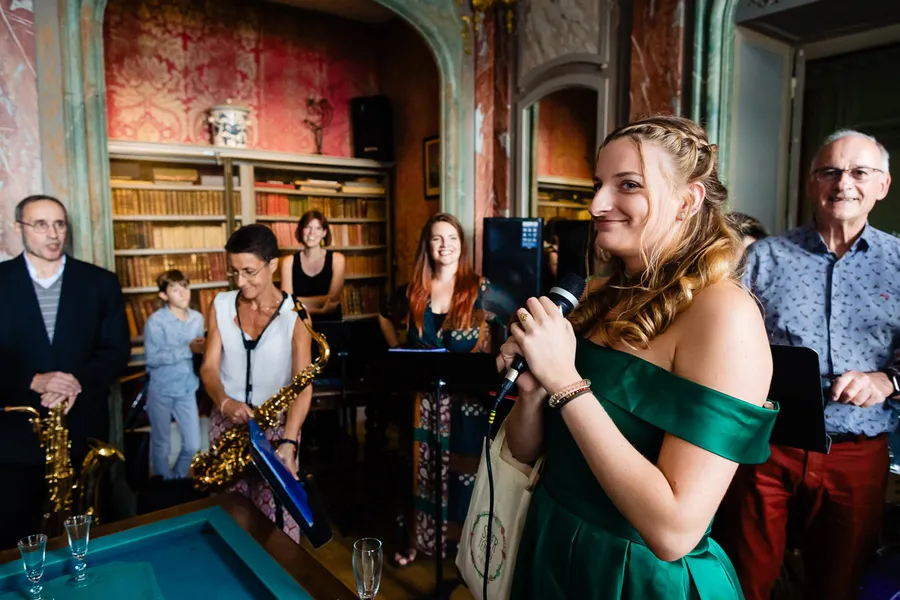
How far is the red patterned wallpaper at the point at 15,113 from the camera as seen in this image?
2.90 m

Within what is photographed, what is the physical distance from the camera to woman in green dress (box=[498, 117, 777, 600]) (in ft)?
2.98

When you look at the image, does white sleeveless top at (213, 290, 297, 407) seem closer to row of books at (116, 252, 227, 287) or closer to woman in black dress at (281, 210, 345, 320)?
woman in black dress at (281, 210, 345, 320)

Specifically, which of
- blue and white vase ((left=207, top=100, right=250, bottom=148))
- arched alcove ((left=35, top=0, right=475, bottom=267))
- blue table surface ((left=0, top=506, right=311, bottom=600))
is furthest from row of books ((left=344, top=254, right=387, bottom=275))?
blue table surface ((left=0, top=506, right=311, bottom=600))

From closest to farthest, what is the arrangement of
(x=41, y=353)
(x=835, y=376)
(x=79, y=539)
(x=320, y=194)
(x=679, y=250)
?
(x=679, y=250) < (x=79, y=539) < (x=835, y=376) < (x=41, y=353) < (x=320, y=194)

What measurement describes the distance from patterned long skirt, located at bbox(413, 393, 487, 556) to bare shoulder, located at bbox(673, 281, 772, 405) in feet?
6.39

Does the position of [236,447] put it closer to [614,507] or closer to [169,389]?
[614,507]

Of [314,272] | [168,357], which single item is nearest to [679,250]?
[168,357]

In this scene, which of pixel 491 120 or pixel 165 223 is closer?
pixel 491 120

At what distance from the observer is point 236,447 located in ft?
7.17

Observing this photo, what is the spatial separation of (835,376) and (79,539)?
218 cm

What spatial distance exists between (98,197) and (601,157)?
10.1 feet

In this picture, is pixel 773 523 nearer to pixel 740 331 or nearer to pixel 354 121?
pixel 740 331

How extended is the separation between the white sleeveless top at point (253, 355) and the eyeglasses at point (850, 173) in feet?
6.42

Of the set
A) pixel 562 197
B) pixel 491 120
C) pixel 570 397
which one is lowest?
pixel 570 397
